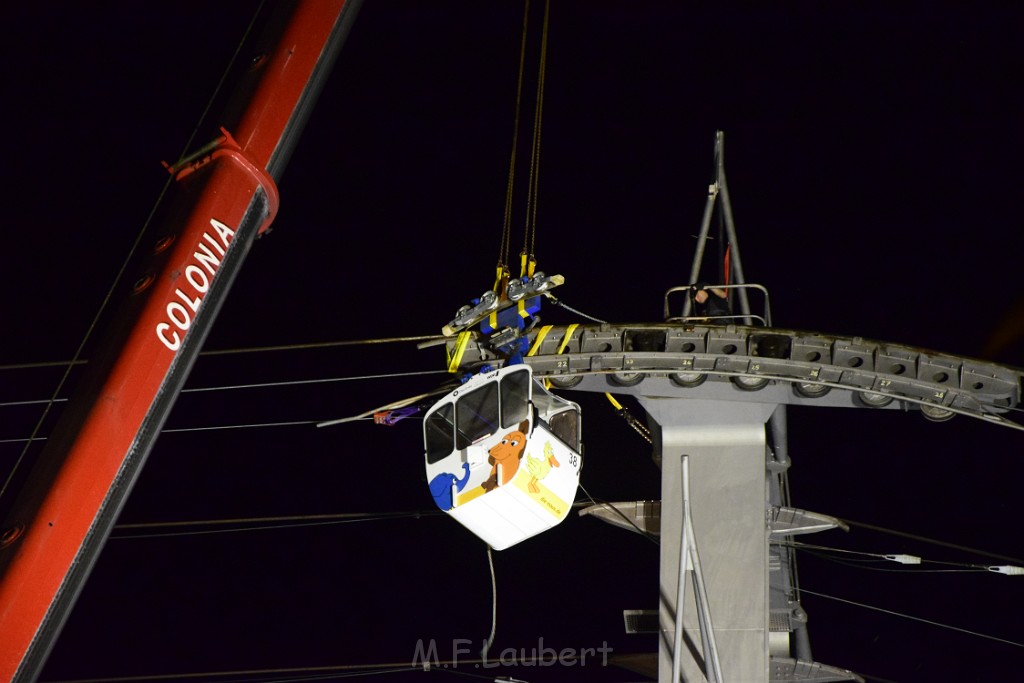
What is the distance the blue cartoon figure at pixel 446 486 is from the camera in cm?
1396

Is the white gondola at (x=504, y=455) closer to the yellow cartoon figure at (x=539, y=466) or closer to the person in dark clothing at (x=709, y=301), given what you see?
the yellow cartoon figure at (x=539, y=466)

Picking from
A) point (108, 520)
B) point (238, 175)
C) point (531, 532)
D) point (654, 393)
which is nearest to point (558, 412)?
point (531, 532)

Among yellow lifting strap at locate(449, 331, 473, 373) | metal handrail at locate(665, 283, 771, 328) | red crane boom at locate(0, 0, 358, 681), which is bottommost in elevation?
red crane boom at locate(0, 0, 358, 681)

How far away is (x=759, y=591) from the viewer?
16.0 m

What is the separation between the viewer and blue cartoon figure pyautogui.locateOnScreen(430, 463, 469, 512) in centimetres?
1396

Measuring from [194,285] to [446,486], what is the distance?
336cm

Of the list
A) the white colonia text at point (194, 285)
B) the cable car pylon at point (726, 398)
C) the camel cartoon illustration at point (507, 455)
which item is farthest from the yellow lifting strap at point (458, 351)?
the white colonia text at point (194, 285)

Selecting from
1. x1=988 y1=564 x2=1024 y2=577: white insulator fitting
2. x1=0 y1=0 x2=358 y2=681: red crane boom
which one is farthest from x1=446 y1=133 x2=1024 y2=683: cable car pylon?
x1=0 y1=0 x2=358 y2=681: red crane boom

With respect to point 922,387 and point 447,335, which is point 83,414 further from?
point 922,387

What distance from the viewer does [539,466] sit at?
13.9 m

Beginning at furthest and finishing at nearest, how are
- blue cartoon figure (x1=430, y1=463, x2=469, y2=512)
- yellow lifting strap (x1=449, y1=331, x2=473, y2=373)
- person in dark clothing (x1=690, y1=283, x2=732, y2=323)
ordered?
1. person in dark clothing (x1=690, y1=283, x2=732, y2=323)
2. yellow lifting strap (x1=449, y1=331, x2=473, y2=373)
3. blue cartoon figure (x1=430, y1=463, x2=469, y2=512)

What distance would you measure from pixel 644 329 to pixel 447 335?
2.14 m

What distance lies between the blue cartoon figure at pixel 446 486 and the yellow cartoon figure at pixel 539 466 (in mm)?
614

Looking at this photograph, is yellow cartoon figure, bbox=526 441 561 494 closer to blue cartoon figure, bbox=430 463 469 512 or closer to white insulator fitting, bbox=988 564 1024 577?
blue cartoon figure, bbox=430 463 469 512
